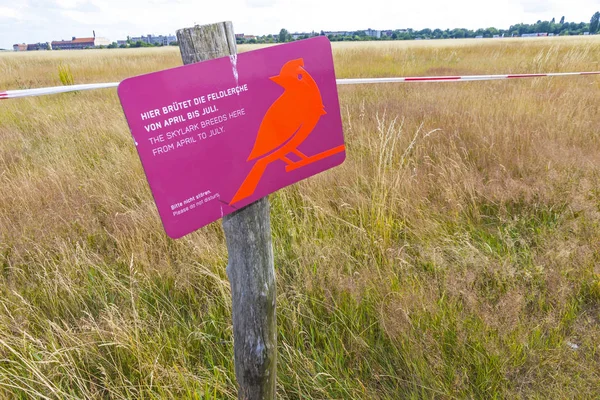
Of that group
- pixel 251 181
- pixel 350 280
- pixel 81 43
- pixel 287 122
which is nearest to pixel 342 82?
pixel 350 280

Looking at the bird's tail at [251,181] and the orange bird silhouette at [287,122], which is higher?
the orange bird silhouette at [287,122]

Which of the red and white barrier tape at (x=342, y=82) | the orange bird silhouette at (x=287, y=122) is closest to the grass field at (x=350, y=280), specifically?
the red and white barrier tape at (x=342, y=82)

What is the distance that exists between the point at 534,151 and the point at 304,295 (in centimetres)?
280

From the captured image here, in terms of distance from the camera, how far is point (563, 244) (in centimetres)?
211

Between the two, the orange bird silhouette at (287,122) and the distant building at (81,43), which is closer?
the orange bird silhouette at (287,122)

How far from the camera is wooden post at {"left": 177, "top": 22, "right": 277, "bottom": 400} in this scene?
3.70 ft

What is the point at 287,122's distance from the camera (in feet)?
3.66

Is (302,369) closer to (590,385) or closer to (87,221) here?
(590,385)

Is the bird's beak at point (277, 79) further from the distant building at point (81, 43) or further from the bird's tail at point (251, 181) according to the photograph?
the distant building at point (81, 43)

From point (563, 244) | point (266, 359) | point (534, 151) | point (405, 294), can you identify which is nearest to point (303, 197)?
point (405, 294)

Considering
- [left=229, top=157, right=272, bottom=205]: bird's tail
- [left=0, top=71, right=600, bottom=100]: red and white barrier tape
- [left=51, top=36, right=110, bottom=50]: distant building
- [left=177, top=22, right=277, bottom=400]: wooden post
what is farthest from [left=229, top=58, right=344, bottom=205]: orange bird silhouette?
[left=51, top=36, right=110, bottom=50]: distant building

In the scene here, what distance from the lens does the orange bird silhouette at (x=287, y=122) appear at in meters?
1.07

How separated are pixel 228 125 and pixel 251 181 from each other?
19 centimetres

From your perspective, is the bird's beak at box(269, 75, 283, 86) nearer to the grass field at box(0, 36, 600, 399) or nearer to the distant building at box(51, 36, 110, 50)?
the grass field at box(0, 36, 600, 399)
